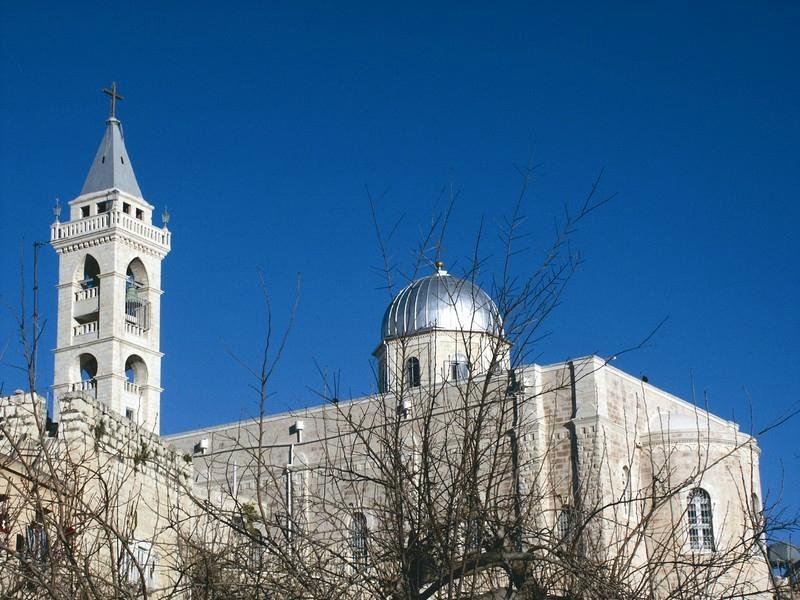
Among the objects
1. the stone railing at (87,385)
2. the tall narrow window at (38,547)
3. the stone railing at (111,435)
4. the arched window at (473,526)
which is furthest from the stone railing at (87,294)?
the arched window at (473,526)

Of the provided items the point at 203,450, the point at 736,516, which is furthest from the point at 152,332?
the point at 736,516

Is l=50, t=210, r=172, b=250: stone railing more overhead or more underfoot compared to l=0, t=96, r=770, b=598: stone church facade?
more overhead

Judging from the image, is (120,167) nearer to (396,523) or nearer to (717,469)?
(717,469)

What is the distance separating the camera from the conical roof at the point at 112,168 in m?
44.6

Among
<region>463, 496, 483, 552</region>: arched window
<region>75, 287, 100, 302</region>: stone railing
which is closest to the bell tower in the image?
<region>75, 287, 100, 302</region>: stone railing

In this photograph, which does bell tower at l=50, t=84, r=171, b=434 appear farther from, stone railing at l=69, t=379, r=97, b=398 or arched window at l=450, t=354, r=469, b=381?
arched window at l=450, t=354, r=469, b=381

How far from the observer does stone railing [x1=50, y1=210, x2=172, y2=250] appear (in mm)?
43312

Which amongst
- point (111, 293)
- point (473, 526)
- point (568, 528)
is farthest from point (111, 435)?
point (111, 293)

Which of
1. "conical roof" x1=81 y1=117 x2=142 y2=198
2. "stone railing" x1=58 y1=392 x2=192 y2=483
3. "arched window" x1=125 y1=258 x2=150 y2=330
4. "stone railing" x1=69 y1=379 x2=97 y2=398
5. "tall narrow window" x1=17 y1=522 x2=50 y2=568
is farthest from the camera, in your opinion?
"conical roof" x1=81 y1=117 x2=142 y2=198

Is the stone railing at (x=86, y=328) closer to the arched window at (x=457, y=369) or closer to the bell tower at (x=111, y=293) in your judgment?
the bell tower at (x=111, y=293)

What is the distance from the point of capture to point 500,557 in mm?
6938

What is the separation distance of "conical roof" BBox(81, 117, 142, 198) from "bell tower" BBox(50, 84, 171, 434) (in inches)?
2.0

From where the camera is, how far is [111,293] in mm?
42219

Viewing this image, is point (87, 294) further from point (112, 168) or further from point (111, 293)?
point (112, 168)
